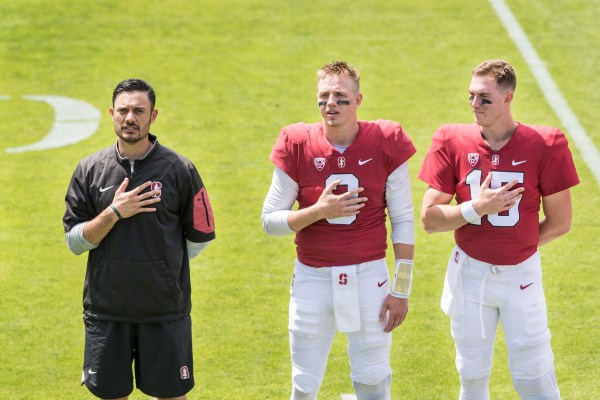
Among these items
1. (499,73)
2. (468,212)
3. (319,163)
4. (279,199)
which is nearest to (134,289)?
(279,199)

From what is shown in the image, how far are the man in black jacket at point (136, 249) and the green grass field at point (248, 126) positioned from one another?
1379mm

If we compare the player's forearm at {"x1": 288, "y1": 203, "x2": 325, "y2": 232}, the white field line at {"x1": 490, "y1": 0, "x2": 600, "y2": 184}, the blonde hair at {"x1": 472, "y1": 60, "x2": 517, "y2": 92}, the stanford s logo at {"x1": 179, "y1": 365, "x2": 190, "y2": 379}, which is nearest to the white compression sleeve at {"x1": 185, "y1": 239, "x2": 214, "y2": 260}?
the player's forearm at {"x1": 288, "y1": 203, "x2": 325, "y2": 232}

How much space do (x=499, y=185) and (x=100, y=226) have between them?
2.08 meters

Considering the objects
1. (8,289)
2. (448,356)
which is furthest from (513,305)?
(8,289)

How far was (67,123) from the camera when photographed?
1192 centimetres

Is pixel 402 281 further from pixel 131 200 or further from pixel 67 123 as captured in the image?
pixel 67 123

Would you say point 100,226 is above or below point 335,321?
above

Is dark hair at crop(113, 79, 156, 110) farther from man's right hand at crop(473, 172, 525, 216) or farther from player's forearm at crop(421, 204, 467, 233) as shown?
man's right hand at crop(473, 172, 525, 216)

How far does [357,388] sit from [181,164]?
59.5 inches

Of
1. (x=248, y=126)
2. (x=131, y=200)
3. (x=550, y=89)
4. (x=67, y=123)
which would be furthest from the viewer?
(x=550, y=89)

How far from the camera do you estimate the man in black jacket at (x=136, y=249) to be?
6.28 metres

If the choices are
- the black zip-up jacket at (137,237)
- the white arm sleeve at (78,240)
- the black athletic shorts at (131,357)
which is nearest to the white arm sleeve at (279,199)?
the black zip-up jacket at (137,237)

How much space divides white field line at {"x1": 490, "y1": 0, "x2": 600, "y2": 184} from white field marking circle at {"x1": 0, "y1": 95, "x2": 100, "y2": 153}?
178 inches

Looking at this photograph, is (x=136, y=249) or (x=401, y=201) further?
(x=401, y=201)
